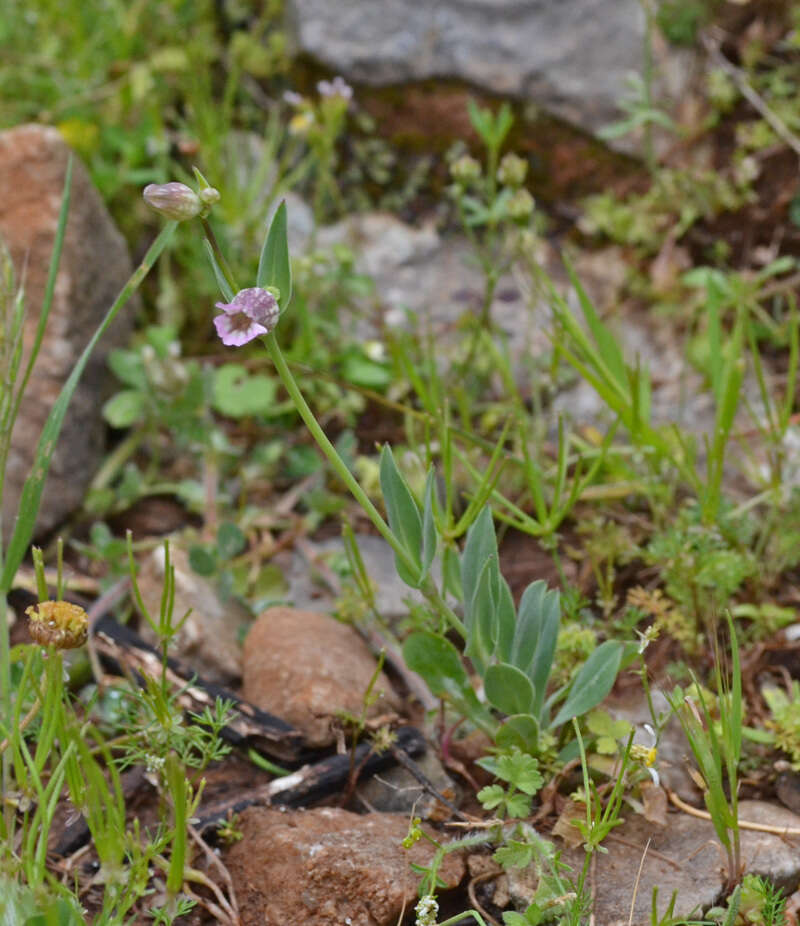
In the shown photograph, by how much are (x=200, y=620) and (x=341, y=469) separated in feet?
2.70

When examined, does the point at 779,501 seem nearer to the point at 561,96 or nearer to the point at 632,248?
the point at 632,248

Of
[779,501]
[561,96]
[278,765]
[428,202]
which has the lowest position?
[278,765]

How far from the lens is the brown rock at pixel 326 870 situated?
4.71ft

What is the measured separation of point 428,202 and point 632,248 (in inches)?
26.4

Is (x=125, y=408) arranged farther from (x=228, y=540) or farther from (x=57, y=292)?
(x=228, y=540)

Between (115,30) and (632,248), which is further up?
(115,30)

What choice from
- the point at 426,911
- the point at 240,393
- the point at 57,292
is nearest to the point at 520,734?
the point at 426,911

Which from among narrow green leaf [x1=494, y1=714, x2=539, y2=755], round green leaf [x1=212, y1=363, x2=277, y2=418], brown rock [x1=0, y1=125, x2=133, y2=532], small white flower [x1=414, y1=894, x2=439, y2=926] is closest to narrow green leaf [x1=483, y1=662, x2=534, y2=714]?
narrow green leaf [x1=494, y1=714, x2=539, y2=755]

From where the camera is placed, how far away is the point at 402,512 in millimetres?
1512

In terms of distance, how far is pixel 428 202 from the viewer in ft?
10.4

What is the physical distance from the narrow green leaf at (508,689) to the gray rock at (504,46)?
2.12 meters

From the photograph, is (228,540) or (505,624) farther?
(228,540)

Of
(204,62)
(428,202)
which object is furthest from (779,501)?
(204,62)

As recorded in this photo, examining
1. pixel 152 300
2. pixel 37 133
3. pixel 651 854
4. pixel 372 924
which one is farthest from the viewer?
pixel 152 300
